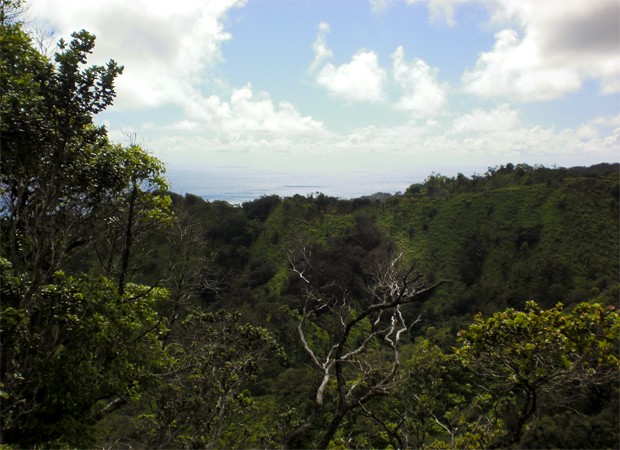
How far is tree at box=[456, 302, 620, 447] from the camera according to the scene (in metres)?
6.20

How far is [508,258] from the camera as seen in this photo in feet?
134

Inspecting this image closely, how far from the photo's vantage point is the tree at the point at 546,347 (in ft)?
20.3

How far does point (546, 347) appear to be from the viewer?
6.63 m

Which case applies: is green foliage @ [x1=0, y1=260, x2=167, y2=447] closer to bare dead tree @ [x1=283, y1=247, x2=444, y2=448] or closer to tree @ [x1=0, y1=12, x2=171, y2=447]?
tree @ [x1=0, y1=12, x2=171, y2=447]

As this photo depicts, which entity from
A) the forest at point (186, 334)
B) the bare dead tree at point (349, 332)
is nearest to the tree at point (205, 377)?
the forest at point (186, 334)

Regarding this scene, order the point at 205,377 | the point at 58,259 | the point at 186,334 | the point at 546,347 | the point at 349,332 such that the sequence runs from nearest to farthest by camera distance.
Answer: the point at 58,259 < the point at 546,347 < the point at 349,332 < the point at 205,377 < the point at 186,334

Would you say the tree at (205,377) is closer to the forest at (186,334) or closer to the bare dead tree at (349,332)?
the forest at (186,334)

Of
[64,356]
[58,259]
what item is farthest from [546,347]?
[64,356]

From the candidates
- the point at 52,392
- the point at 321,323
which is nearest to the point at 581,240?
the point at 321,323

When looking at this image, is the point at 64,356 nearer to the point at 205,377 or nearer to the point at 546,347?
the point at 205,377

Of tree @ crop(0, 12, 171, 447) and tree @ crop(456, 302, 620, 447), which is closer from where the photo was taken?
tree @ crop(0, 12, 171, 447)

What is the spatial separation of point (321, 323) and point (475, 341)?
2761cm

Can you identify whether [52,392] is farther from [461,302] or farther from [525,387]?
[461,302]

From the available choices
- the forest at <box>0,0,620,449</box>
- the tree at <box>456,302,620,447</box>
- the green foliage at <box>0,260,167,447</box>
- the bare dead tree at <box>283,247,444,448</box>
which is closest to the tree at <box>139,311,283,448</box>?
the forest at <box>0,0,620,449</box>
